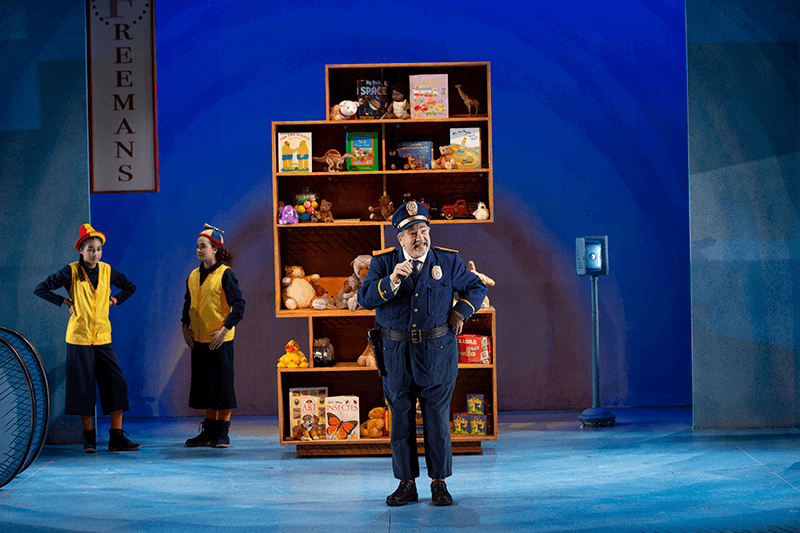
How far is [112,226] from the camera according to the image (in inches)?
271

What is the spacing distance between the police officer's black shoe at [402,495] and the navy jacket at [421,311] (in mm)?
579

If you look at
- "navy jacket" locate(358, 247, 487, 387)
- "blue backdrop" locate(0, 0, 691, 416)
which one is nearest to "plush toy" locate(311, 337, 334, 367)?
"navy jacket" locate(358, 247, 487, 387)

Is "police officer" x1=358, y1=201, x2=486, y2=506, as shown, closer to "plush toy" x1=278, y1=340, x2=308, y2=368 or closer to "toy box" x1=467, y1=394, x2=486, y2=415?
"toy box" x1=467, y1=394, x2=486, y2=415

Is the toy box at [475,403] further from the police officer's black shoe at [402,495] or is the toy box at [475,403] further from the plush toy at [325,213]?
the plush toy at [325,213]

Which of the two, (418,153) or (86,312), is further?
(86,312)

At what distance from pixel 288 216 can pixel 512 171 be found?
95.3 inches

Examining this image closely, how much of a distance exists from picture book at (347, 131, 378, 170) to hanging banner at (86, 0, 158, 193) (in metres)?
1.80

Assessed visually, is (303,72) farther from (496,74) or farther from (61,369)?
(61,369)

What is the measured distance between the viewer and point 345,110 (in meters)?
5.34

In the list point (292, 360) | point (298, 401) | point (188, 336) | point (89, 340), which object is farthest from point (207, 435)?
point (89, 340)

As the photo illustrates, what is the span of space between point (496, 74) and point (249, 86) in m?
2.30

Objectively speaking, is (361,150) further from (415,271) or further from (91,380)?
(91,380)

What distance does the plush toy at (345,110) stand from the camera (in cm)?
534

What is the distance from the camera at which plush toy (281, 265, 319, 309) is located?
18.0ft
